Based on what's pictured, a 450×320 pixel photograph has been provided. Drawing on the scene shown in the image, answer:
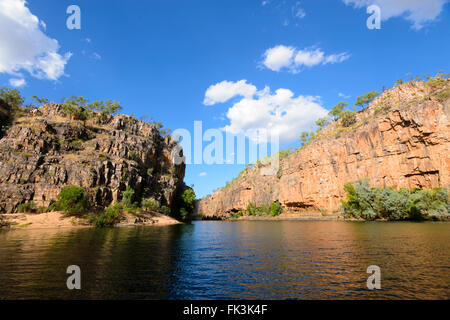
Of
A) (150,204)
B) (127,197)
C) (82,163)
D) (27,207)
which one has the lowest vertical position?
(150,204)

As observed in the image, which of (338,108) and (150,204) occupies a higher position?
(338,108)

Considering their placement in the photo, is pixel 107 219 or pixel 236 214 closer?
pixel 107 219

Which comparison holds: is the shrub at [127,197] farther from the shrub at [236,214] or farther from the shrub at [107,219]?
the shrub at [236,214]

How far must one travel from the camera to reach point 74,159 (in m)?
70.9

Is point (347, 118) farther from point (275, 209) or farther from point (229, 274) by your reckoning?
point (229, 274)

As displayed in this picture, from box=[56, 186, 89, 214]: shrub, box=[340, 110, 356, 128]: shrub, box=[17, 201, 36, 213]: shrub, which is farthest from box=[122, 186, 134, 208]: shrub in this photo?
box=[340, 110, 356, 128]: shrub

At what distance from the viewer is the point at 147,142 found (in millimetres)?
99438

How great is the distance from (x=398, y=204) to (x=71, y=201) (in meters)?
86.6

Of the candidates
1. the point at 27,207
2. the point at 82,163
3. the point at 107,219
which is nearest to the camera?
the point at 27,207

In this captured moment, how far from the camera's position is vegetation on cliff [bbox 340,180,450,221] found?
193ft

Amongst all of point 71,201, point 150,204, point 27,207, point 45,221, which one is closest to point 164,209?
point 150,204

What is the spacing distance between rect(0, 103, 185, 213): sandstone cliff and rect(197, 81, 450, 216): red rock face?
6275 cm

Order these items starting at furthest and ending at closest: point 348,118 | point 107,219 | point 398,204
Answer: point 348,118, point 398,204, point 107,219
